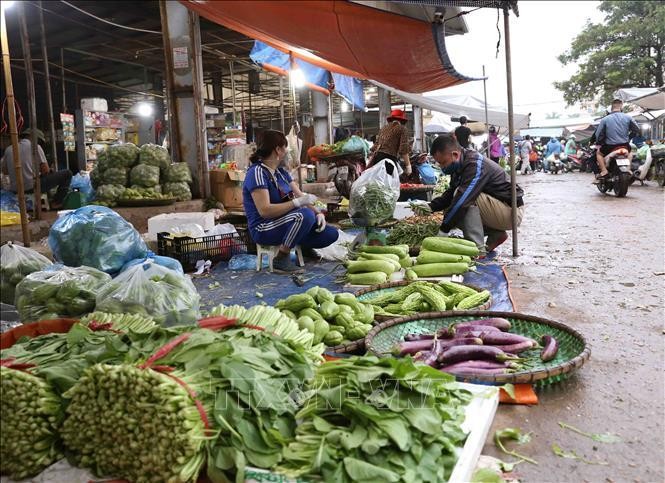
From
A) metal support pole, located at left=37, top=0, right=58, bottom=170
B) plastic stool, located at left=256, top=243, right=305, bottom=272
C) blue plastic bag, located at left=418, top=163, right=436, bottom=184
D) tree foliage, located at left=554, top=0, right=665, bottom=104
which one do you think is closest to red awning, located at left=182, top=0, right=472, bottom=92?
plastic stool, located at left=256, top=243, right=305, bottom=272

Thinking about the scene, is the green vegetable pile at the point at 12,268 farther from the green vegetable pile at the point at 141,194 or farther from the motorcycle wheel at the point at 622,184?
the motorcycle wheel at the point at 622,184

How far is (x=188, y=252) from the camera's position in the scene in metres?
5.73

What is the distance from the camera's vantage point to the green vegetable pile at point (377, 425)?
1.67m

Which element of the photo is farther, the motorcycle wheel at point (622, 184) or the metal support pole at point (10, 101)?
the motorcycle wheel at point (622, 184)

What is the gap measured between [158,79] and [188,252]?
46.9 ft

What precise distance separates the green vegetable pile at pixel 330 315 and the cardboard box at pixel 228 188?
234 inches

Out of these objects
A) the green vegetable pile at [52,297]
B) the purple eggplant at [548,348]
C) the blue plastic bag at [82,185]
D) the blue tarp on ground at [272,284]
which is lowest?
the blue tarp on ground at [272,284]

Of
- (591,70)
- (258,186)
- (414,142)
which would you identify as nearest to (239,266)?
(258,186)

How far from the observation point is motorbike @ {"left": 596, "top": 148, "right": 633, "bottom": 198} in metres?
11.4

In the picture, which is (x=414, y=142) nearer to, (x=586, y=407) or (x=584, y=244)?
(x=584, y=244)

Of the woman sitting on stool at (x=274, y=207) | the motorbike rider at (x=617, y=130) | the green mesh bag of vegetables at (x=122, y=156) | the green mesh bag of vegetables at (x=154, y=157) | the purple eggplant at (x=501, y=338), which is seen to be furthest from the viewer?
the motorbike rider at (x=617, y=130)

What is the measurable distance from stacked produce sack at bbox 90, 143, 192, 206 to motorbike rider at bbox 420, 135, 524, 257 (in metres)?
4.35

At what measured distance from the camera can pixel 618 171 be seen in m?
11.7

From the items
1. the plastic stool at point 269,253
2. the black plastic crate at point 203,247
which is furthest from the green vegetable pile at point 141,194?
the plastic stool at point 269,253
